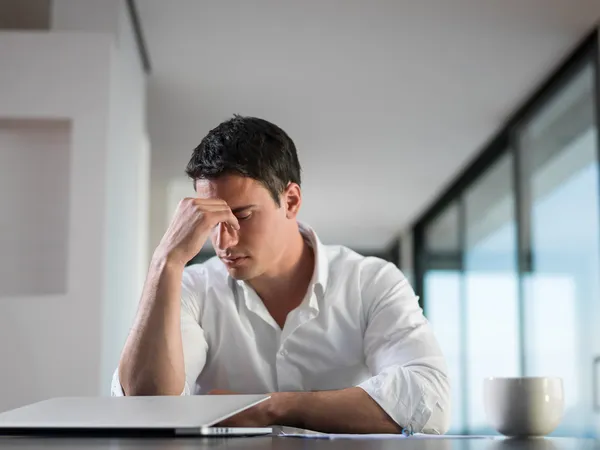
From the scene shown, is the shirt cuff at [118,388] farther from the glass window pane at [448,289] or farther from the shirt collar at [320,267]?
the glass window pane at [448,289]

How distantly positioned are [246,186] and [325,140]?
381 centimetres

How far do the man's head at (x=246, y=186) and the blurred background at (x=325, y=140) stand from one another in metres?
0.68

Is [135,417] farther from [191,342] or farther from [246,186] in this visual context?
[246,186]

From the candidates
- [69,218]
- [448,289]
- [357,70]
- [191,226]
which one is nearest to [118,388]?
[191,226]

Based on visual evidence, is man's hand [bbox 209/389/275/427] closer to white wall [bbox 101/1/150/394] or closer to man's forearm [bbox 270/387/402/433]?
man's forearm [bbox 270/387/402/433]

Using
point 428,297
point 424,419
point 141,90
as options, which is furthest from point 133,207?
point 428,297

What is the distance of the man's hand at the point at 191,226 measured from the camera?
1.74 metres

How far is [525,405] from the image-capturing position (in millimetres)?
1224

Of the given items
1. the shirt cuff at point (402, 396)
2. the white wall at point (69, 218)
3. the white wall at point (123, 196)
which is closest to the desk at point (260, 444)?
the shirt cuff at point (402, 396)

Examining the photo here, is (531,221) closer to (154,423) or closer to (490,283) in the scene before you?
(490,283)

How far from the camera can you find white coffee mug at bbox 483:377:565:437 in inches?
48.3

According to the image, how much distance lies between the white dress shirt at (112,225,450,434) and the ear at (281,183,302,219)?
135mm

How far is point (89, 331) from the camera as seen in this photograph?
2838 millimetres

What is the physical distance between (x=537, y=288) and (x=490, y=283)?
54.6 inches
